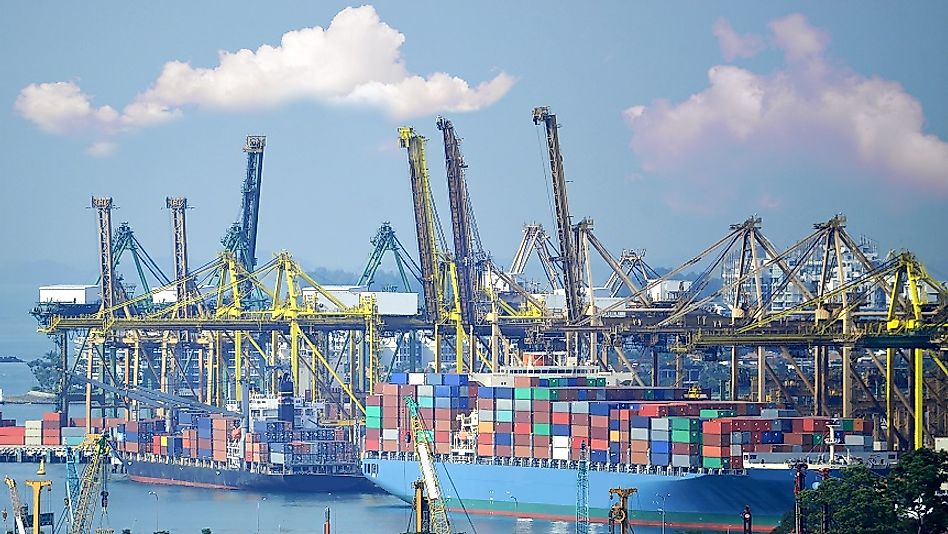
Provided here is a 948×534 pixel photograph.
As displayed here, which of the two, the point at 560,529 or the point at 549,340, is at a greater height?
the point at 549,340

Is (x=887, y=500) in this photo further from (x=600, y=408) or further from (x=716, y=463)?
(x=600, y=408)

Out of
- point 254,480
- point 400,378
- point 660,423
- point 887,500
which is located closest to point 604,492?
point 660,423

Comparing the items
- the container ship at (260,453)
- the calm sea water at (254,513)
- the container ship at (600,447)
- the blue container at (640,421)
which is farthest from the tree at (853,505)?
the container ship at (260,453)

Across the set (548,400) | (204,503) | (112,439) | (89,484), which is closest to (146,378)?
(112,439)

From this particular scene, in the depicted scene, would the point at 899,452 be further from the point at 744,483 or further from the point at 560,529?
the point at 560,529

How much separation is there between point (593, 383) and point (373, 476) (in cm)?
768

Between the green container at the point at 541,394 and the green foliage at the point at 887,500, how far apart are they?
1450 cm

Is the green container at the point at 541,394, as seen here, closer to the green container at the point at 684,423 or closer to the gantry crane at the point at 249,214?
the green container at the point at 684,423

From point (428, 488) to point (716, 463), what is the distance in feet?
31.2

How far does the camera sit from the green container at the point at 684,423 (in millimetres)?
63125

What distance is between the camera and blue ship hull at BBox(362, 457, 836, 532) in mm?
61781

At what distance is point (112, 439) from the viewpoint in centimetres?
8831

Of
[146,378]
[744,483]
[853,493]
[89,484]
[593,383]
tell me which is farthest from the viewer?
[146,378]

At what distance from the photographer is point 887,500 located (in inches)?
2025
